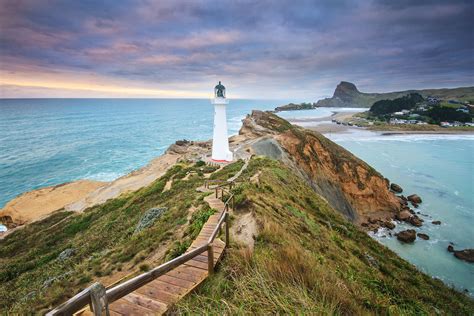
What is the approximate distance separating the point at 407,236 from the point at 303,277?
25.9m

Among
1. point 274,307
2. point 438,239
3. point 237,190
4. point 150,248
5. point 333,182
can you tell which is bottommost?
point 438,239

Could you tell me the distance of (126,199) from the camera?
2338cm

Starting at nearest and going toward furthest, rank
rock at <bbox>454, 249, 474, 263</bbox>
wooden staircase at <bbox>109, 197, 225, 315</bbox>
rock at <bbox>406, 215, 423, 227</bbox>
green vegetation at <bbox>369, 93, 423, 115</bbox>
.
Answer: wooden staircase at <bbox>109, 197, 225, 315</bbox>
rock at <bbox>454, 249, 474, 263</bbox>
rock at <bbox>406, 215, 423, 227</bbox>
green vegetation at <bbox>369, 93, 423, 115</bbox>

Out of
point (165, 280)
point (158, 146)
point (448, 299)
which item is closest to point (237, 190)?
point (165, 280)

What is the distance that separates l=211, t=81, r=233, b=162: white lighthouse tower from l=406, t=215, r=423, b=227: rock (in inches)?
851

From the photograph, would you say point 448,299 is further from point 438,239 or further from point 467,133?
point 467,133

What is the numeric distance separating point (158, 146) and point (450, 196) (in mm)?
64319

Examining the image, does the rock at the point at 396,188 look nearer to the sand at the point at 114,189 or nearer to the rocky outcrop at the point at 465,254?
the rocky outcrop at the point at 465,254

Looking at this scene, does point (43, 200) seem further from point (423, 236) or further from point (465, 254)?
point (465, 254)

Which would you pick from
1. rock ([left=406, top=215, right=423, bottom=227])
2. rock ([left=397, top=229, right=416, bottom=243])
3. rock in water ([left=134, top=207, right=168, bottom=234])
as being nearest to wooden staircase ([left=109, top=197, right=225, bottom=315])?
rock in water ([left=134, top=207, right=168, bottom=234])

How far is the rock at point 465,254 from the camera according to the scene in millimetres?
21266

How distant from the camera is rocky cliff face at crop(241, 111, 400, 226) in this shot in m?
29.9

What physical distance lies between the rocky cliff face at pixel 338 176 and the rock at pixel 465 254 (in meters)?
7.48

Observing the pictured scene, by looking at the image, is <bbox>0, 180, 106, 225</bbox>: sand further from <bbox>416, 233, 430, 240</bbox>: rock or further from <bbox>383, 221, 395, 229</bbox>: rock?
<bbox>416, 233, 430, 240</bbox>: rock
